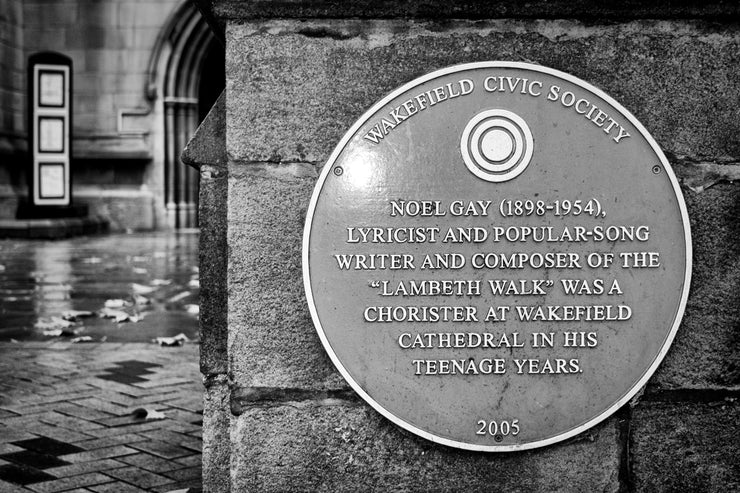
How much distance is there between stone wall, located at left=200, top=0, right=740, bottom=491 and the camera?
8.68 ft

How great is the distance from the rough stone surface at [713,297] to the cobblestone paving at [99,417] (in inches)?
69.3

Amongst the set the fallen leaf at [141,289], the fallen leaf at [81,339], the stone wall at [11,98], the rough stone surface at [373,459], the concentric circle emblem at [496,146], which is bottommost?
the fallen leaf at [81,339]

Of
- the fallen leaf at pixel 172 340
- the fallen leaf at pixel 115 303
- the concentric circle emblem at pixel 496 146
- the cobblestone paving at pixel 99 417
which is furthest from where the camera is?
the fallen leaf at pixel 115 303

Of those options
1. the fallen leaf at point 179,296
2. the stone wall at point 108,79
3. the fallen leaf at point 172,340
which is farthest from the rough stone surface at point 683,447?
the stone wall at point 108,79

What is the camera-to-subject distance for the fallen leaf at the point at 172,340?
596 cm

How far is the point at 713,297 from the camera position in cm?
269

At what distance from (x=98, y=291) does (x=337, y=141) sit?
6237mm

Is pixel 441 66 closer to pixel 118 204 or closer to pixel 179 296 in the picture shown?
pixel 179 296

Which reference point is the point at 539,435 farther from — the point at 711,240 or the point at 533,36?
the point at 533,36

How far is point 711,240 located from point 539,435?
74cm

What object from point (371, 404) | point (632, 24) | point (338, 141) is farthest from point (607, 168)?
point (371, 404)

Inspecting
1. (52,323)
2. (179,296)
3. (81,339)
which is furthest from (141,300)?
(81,339)

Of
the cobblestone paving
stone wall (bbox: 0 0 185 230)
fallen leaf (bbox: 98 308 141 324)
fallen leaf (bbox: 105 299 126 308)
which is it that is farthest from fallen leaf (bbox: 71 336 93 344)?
stone wall (bbox: 0 0 185 230)

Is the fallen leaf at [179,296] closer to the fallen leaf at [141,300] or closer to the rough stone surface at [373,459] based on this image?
the fallen leaf at [141,300]
